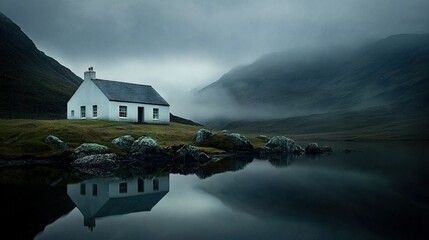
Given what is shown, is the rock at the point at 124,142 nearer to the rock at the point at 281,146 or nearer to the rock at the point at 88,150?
the rock at the point at 88,150

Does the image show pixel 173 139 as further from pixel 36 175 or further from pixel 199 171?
pixel 36 175

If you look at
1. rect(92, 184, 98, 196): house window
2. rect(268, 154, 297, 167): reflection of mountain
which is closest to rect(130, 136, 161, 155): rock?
rect(268, 154, 297, 167): reflection of mountain

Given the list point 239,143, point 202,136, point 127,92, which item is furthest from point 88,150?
point 127,92

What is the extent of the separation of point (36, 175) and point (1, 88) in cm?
13242

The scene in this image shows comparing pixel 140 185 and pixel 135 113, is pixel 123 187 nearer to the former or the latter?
pixel 140 185

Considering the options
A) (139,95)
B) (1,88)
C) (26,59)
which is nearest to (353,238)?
(139,95)

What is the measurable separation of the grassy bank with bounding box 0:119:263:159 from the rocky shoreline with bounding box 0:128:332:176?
1.17 m

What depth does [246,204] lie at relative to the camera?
21.8 metres

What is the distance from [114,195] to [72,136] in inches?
1197

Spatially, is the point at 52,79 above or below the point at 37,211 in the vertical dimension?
above

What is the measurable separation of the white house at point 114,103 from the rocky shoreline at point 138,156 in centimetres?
1583

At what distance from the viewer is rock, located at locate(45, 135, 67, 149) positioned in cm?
4759

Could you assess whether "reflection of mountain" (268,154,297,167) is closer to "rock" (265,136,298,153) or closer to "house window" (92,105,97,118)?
"rock" (265,136,298,153)

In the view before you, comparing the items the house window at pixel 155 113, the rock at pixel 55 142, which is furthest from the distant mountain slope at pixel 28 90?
the rock at pixel 55 142
